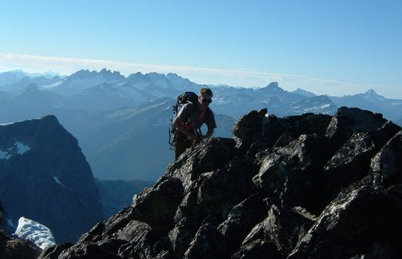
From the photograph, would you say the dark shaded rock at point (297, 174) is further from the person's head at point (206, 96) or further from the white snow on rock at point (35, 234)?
the white snow on rock at point (35, 234)

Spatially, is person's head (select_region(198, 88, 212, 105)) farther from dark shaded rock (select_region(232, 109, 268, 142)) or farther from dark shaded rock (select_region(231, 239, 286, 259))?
dark shaded rock (select_region(231, 239, 286, 259))

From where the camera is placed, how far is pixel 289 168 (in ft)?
47.8

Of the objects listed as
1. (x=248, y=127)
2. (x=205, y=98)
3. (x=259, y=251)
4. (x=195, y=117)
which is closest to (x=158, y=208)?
(x=259, y=251)

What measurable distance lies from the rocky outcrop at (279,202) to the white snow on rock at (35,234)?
14436 millimetres

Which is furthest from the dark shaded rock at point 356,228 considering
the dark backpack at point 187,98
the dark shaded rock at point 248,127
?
the dark backpack at point 187,98

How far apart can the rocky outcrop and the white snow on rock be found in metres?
14.4

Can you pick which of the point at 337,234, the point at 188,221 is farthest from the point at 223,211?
the point at 337,234

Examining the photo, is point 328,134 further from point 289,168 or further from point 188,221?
point 188,221

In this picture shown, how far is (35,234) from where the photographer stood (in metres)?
35.0

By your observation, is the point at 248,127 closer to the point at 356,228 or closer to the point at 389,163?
the point at 389,163

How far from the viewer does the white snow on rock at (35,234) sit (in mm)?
32072

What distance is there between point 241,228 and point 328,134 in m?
5.39

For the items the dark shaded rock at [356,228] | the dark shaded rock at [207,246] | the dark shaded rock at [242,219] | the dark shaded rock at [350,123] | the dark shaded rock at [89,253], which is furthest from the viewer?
the dark shaded rock at [350,123]

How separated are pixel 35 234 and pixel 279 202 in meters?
26.3
